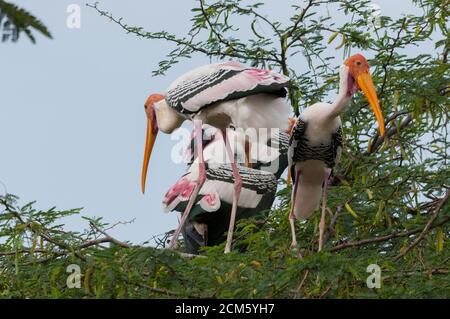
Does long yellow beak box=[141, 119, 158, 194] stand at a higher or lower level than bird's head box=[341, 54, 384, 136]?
lower

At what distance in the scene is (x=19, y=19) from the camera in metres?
0.88

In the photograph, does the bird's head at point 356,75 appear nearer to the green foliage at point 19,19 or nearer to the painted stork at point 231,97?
the painted stork at point 231,97

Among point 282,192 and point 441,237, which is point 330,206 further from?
point 441,237

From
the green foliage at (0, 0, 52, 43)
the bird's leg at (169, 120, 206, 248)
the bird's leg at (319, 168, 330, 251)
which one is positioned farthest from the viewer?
the bird's leg at (169, 120, 206, 248)

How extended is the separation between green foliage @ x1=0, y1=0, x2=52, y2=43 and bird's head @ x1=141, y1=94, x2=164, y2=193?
16.7 ft

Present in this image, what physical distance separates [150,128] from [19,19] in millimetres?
5355

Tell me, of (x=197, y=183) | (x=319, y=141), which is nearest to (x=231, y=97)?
(x=319, y=141)

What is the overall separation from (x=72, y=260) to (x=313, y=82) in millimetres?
3105

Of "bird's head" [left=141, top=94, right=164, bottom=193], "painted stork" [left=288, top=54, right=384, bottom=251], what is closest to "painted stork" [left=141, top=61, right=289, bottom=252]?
"painted stork" [left=288, top=54, right=384, bottom=251]

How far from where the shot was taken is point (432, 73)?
16.3ft

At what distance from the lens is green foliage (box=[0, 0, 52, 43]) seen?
2.86 feet
